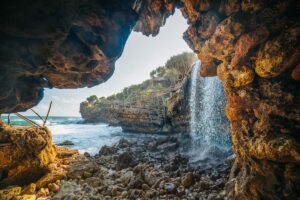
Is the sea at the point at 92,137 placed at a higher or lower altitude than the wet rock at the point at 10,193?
lower

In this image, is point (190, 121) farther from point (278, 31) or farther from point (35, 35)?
point (35, 35)

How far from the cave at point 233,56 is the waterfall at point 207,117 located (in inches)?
221

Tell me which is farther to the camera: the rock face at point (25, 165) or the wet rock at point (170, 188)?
the rock face at point (25, 165)

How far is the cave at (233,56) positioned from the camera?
3230 millimetres

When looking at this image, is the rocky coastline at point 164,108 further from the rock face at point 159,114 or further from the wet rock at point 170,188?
the wet rock at point 170,188

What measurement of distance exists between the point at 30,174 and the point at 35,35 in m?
4.92

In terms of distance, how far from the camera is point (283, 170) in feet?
10.2

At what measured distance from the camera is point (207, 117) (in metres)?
12.9

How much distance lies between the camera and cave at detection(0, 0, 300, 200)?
3.23m

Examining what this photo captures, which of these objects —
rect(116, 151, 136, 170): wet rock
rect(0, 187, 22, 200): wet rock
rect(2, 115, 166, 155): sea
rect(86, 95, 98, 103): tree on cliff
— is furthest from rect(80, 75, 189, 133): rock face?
rect(86, 95, 98, 103): tree on cliff

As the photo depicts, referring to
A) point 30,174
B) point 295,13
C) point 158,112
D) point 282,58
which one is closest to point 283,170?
point 282,58

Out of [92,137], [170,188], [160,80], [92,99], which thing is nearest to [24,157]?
[170,188]

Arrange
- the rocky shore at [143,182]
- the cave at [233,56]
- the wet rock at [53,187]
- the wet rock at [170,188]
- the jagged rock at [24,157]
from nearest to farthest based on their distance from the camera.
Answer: the cave at [233,56] < the rocky shore at [143,182] < the wet rock at [170,188] < the wet rock at [53,187] < the jagged rock at [24,157]

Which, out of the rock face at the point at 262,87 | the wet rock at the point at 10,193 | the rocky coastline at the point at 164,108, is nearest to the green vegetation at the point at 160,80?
the rocky coastline at the point at 164,108
